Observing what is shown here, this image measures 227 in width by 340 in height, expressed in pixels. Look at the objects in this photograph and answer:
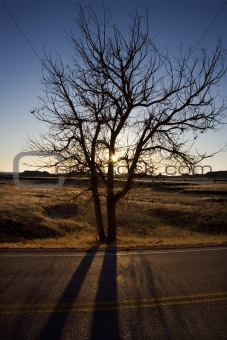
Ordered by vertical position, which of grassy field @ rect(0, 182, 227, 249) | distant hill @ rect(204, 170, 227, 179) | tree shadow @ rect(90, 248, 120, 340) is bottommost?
grassy field @ rect(0, 182, 227, 249)

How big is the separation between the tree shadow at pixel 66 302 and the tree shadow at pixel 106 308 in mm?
431

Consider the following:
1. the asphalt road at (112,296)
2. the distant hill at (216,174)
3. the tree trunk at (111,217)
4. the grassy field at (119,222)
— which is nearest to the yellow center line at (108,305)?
the asphalt road at (112,296)

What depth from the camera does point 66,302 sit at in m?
6.24

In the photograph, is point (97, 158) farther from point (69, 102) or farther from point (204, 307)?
point (204, 307)

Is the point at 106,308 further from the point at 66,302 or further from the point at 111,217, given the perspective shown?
the point at 111,217

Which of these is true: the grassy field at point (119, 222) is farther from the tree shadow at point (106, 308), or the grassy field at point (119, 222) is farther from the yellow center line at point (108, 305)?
the yellow center line at point (108, 305)

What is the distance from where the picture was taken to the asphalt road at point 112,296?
17.1ft

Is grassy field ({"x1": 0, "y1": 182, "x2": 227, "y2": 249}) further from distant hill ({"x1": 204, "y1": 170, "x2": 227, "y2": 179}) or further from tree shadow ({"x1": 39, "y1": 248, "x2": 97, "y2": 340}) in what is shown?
distant hill ({"x1": 204, "y1": 170, "x2": 227, "y2": 179})

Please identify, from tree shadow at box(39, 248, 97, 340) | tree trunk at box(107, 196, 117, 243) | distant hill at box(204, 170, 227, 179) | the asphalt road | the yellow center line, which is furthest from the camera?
distant hill at box(204, 170, 227, 179)

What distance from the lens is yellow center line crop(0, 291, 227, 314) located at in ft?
19.2

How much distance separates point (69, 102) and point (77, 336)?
11922 millimetres

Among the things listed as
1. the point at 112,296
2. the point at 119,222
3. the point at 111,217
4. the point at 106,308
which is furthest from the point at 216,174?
the point at 106,308

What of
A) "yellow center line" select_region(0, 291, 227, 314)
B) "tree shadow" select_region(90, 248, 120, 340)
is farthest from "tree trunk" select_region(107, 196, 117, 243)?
"yellow center line" select_region(0, 291, 227, 314)

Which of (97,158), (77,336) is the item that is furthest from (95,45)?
(77,336)
